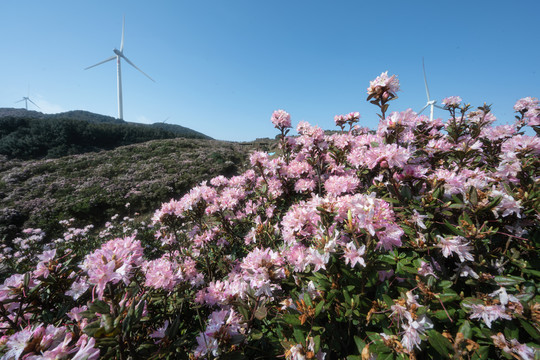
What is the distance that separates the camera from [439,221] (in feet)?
5.22

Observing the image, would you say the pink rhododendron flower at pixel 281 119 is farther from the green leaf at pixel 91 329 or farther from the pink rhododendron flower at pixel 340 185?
the green leaf at pixel 91 329

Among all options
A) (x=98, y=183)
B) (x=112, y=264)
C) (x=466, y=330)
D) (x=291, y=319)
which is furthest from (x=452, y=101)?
(x=98, y=183)

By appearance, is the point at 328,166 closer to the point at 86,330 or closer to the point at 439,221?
the point at 439,221

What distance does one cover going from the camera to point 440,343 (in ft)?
3.77

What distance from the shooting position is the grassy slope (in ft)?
40.4

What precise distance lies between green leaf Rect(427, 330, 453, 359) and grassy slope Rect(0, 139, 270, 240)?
553 inches

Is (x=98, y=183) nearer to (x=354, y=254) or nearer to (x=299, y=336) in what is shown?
(x=299, y=336)

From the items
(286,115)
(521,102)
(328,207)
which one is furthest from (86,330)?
(521,102)

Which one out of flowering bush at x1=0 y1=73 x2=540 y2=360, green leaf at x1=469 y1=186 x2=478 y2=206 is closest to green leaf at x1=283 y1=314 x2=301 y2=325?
flowering bush at x1=0 y1=73 x2=540 y2=360

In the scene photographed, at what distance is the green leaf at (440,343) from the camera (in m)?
1.12

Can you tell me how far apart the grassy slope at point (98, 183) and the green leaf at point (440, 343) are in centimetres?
1405

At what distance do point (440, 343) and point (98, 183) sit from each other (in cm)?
2065

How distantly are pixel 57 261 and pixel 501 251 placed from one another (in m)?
3.30

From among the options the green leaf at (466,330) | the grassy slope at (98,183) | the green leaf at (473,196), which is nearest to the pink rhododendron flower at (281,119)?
the green leaf at (473,196)
